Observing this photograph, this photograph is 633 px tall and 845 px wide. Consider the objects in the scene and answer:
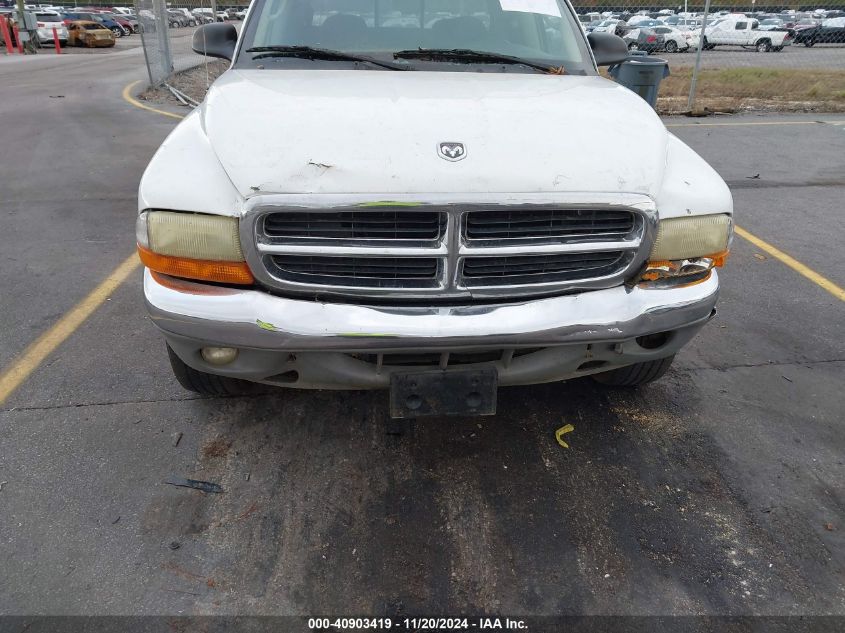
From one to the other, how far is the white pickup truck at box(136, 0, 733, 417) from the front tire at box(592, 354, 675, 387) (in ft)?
1.45

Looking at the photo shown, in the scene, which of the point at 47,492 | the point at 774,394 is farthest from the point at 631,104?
the point at 47,492

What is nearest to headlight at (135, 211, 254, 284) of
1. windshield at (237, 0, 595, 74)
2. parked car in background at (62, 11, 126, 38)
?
windshield at (237, 0, 595, 74)

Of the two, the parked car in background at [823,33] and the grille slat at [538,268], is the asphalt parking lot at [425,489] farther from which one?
the parked car in background at [823,33]

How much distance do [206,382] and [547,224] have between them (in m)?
1.69

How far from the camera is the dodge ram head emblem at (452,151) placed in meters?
2.27

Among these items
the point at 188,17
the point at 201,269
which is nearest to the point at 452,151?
the point at 201,269

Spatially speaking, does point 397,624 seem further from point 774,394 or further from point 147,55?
point 147,55

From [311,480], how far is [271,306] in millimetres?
866

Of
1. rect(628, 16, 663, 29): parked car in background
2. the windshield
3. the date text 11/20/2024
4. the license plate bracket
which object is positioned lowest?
rect(628, 16, 663, 29): parked car in background

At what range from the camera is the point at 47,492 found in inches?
102

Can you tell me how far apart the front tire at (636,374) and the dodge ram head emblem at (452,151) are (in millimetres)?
1359

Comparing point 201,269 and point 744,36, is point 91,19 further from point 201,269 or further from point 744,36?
point 201,269

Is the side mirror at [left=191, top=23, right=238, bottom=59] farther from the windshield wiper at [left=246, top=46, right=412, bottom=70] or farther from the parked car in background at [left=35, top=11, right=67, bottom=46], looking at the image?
the parked car in background at [left=35, top=11, right=67, bottom=46]

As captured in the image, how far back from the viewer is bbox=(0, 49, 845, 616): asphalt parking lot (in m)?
2.20
